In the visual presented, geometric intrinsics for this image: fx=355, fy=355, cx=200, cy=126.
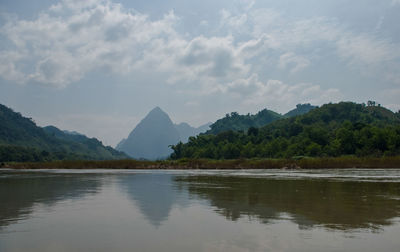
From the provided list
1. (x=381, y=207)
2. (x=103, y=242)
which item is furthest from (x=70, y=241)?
(x=381, y=207)

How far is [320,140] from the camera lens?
4909 inches

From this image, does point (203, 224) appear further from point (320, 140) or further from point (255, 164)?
point (320, 140)

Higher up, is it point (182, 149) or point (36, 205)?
point (182, 149)

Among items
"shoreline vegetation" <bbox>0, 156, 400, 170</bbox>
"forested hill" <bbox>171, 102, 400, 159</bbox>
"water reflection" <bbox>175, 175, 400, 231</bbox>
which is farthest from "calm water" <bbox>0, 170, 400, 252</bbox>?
"forested hill" <bbox>171, 102, 400, 159</bbox>

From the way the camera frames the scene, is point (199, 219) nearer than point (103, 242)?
No

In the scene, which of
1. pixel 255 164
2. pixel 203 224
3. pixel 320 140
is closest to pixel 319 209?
pixel 203 224

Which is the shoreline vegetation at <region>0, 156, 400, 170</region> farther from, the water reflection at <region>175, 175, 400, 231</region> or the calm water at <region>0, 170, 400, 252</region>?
the calm water at <region>0, 170, 400, 252</region>

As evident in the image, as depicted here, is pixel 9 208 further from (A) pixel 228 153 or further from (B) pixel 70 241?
(A) pixel 228 153

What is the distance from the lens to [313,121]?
7357 inches

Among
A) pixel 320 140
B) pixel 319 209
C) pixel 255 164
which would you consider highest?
pixel 320 140

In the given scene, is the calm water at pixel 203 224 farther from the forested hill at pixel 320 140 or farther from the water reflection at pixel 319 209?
the forested hill at pixel 320 140

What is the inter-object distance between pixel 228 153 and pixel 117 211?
12715cm

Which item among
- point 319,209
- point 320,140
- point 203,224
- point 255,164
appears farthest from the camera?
point 320,140

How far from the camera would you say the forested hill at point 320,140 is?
325 ft
